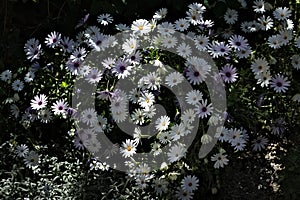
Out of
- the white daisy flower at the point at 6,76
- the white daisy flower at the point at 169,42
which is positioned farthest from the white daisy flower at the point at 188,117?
the white daisy flower at the point at 6,76

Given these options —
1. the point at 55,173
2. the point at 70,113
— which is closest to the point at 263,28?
the point at 70,113

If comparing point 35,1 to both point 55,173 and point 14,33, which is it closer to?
point 14,33

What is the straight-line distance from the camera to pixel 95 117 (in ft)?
10.9

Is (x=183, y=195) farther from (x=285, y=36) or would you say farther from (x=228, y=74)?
(x=285, y=36)

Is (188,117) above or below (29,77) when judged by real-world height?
below

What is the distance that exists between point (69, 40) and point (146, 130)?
0.79 metres

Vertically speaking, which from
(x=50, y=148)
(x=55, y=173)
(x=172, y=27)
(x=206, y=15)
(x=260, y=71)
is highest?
(x=206, y=15)

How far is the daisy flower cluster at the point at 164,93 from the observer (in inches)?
128

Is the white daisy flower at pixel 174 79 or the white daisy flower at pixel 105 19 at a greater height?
the white daisy flower at pixel 105 19

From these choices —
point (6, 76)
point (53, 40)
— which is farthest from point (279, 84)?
point (6, 76)

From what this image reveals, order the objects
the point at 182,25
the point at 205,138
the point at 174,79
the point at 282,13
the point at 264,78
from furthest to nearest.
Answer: the point at 282,13 → the point at 182,25 → the point at 264,78 → the point at 174,79 → the point at 205,138

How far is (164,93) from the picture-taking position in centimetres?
340

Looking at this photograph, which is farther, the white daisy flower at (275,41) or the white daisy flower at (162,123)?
the white daisy flower at (275,41)

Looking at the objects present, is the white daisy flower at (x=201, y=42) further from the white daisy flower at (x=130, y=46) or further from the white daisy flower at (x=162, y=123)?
the white daisy flower at (x=162, y=123)
